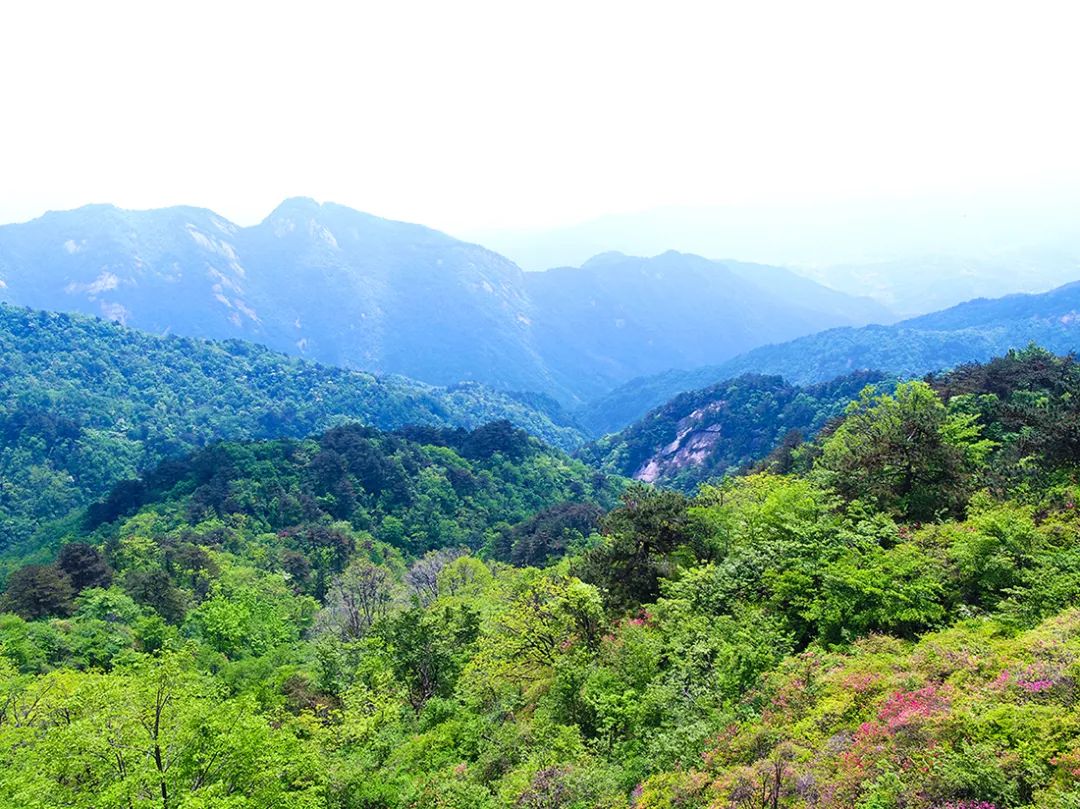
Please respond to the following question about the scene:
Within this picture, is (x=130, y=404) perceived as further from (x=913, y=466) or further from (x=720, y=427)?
(x=913, y=466)

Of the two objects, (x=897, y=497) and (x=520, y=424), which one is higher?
(x=897, y=497)

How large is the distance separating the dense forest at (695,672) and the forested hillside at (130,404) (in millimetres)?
71479

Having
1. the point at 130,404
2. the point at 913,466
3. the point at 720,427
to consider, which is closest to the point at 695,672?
the point at 913,466

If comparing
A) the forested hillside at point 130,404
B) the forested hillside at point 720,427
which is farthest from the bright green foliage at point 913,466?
the forested hillside at point 130,404

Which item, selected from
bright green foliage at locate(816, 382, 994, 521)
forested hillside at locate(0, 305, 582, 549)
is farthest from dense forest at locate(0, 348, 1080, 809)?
forested hillside at locate(0, 305, 582, 549)

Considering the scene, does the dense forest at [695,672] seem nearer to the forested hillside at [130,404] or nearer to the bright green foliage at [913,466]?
the bright green foliage at [913,466]

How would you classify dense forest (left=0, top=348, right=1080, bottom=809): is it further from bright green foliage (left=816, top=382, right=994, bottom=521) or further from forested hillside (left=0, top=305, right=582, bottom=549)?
forested hillside (left=0, top=305, right=582, bottom=549)

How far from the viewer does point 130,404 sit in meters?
128

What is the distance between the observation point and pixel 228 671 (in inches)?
1238

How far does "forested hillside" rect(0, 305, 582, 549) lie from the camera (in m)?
96.6

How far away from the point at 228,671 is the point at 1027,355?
51.1 meters

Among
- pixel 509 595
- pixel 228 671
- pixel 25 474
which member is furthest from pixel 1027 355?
pixel 25 474

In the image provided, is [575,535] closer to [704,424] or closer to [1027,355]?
[1027,355]

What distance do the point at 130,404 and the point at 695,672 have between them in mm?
138844
